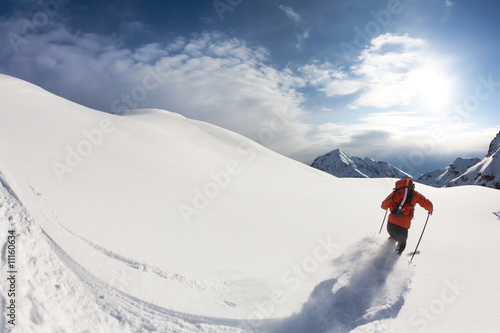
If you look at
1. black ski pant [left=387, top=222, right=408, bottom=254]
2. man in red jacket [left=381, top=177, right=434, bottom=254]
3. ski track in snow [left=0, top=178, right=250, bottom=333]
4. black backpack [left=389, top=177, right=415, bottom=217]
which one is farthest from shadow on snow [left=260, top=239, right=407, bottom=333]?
ski track in snow [left=0, top=178, right=250, bottom=333]

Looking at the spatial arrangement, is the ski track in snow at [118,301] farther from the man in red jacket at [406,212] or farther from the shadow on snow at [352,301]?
the man in red jacket at [406,212]

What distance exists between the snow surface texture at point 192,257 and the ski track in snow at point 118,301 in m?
0.02

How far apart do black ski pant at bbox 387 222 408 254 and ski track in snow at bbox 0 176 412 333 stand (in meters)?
0.75

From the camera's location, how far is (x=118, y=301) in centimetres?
466

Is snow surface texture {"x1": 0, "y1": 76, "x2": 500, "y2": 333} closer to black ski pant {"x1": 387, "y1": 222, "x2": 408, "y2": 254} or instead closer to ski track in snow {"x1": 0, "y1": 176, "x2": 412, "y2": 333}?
ski track in snow {"x1": 0, "y1": 176, "x2": 412, "y2": 333}

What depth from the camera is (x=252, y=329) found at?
4.62m

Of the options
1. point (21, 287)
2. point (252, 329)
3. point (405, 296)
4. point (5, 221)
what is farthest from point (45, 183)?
point (405, 296)

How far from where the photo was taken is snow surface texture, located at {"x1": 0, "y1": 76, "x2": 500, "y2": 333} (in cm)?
448

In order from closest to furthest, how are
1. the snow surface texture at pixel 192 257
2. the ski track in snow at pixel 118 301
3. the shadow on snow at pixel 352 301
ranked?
the ski track in snow at pixel 118 301, the snow surface texture at pixel 192 257, the shadow on snow at pixel 352 301

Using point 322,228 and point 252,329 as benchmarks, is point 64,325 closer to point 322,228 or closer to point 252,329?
point 252,329

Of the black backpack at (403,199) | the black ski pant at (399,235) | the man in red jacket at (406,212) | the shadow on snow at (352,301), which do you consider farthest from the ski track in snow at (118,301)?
the black backpack at (403,199)

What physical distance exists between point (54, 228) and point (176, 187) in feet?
15.2

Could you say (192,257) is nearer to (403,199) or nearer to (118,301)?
(118,301)

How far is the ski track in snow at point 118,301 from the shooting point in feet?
13.6
